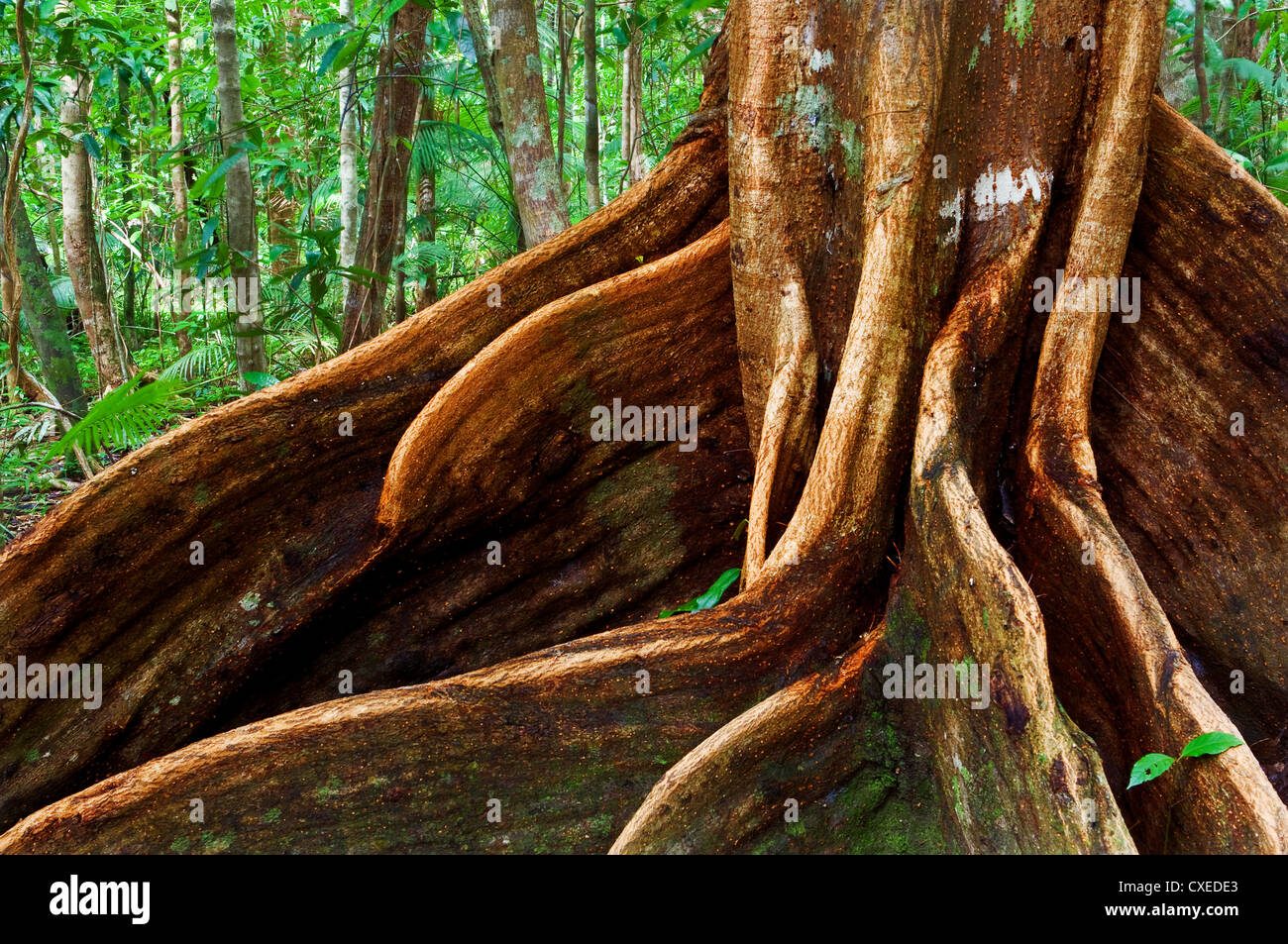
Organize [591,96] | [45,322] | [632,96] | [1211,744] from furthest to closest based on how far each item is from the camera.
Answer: [632,96], [45,322], [591,96], [1211,744]

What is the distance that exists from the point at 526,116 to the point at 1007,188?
2274 millimetres

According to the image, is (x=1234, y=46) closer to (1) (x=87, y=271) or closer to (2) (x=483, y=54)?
(2) (x=483, y=54)

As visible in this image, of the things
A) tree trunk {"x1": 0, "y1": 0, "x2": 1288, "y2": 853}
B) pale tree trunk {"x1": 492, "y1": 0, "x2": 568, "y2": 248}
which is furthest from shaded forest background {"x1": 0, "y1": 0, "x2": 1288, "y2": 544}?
tree trunk {"x1": 0, "y1": 0, "x2": 1288, "y2": 853}

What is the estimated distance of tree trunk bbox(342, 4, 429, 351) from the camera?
17.8 ft

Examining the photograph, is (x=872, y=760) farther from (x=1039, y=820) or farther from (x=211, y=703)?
(x=211, y=703)

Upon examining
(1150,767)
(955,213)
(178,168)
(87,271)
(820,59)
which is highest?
(178,168)

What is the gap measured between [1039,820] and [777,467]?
47.3 inches

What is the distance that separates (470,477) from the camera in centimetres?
311

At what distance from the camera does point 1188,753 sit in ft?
6.82

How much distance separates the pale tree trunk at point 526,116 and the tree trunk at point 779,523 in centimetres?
98

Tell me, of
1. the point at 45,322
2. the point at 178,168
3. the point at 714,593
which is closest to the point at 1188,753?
the point at 714,593

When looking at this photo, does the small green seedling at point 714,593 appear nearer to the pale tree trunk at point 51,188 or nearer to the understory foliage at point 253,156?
the understory foliage at point 253,156

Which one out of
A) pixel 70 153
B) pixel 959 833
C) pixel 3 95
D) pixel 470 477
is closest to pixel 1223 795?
pixel 959 833

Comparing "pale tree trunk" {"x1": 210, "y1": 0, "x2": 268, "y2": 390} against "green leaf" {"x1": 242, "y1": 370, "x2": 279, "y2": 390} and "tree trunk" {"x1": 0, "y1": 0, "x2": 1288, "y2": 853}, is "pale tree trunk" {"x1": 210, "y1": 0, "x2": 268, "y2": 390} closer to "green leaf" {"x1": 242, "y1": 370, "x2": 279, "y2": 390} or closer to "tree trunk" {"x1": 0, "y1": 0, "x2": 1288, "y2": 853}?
"green leaf" {"x1": 242, "y1": 370, "x2": 279, "y2": 390}
